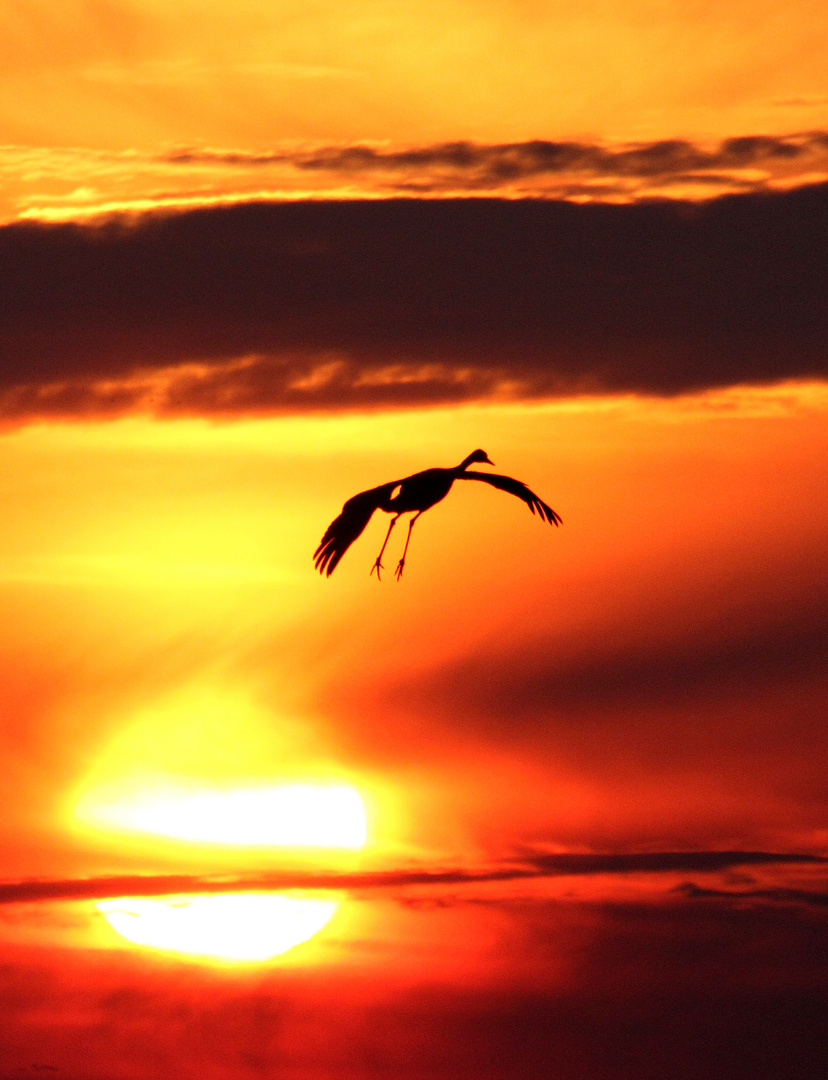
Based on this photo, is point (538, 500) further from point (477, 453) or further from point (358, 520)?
point (358, 520)

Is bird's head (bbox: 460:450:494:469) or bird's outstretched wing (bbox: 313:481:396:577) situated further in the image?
bird's head (bbox: 460:450:494:469)

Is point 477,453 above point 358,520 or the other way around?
above

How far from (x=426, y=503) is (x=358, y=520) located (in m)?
1.56

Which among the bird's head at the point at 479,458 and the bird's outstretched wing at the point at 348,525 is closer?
the bird's outstretched wing at the point at 348,525

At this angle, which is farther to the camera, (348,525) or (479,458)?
(479,458)

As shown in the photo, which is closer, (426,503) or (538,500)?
(426,503)

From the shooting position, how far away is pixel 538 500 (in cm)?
3738

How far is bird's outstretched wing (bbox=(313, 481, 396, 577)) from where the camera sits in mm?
32625

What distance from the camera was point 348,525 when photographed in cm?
3359

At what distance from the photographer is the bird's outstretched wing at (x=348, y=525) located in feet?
107

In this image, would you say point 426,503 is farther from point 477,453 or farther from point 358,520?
point 477,453

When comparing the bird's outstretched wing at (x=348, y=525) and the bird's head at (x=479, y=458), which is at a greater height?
the bird's head at (x=479, y=458)

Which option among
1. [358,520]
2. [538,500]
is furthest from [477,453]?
[358,520]

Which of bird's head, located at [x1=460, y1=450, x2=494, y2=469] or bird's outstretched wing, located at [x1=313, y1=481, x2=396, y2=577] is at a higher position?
bird's head, located at [x1=460, y1=450, x2=494, y2=469]
